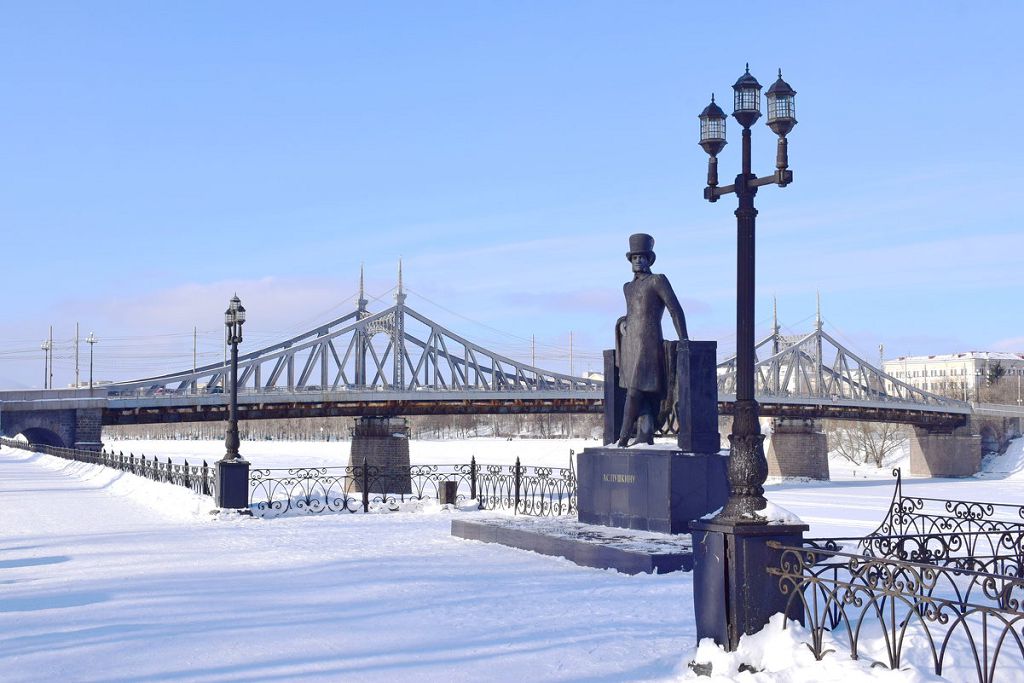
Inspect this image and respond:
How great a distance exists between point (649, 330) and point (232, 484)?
395 inches

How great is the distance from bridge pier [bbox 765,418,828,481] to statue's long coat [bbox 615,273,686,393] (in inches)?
2154

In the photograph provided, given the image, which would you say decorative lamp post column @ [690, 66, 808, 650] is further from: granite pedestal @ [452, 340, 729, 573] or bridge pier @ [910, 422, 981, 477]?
bridge pier @ [910, 422, 981, 477]

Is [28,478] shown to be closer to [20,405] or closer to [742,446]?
[20,405]

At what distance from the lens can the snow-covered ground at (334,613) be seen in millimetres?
7348

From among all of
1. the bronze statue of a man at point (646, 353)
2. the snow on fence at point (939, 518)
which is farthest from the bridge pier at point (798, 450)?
the bronze statue of a man at point (646, 353)

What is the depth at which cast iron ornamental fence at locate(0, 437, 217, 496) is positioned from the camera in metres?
24.5

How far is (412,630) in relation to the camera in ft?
28.7

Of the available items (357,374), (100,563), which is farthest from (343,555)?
(357,374)

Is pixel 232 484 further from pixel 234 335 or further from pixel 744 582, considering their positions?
pixel 744 582

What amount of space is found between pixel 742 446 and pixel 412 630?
3.12 metres

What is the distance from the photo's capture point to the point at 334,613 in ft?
31.3

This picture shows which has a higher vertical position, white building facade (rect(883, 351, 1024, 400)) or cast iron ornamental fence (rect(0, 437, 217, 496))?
white building facade (rect(883, 351, 1024, 400))

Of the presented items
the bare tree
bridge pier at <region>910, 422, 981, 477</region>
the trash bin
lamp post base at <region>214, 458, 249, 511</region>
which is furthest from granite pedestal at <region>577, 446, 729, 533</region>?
the bare tree

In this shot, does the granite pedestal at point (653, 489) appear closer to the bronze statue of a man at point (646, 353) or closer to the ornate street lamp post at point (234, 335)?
the bronze statue of a man at point (646, 353)
